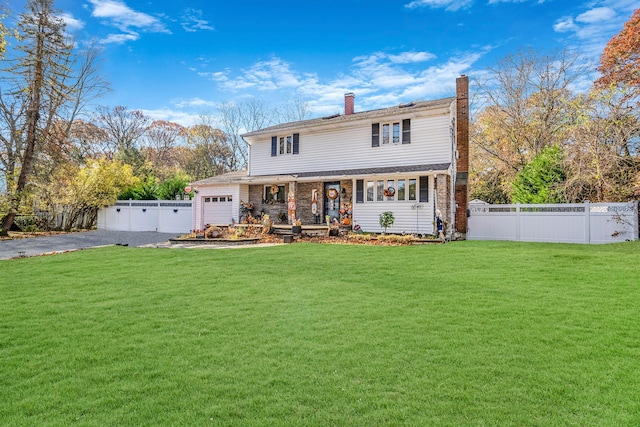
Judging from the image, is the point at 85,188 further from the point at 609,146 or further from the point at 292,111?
the point at 609,146

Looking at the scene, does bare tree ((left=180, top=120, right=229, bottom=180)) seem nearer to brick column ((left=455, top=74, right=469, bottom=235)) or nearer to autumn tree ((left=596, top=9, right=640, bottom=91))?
brick column ((left=455, top=74, right=469, bottom=235))

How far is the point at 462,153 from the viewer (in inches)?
706

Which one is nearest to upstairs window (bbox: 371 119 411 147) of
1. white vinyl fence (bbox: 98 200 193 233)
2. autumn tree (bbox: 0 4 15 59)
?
white vinyl fence (bbox: 98 200 193 233)

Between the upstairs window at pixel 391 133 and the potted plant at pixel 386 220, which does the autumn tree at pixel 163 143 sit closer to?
the upstairs window at pixel 391 133

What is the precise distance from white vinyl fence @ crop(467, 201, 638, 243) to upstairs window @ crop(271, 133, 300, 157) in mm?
9356

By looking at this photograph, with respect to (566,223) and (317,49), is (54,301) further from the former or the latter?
(317,49)

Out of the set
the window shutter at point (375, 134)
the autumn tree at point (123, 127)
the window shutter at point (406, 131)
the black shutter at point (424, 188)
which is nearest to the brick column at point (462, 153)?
the black shutter at point (424, 188)

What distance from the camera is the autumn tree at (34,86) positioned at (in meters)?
18.6

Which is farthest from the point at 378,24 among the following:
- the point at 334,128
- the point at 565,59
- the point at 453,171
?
the point at 565,59

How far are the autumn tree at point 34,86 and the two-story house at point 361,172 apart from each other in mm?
8566

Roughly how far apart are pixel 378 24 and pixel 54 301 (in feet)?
56.6

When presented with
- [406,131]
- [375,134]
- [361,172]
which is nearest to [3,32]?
[361,172]

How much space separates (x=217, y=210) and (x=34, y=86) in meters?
11.0

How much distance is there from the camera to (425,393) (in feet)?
9.89
